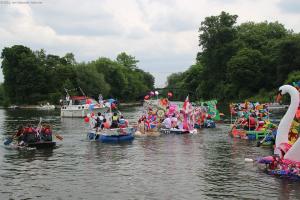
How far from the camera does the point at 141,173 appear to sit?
25359 millimetres

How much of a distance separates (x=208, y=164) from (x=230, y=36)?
311 feet

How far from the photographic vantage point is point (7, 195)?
68.5 ft

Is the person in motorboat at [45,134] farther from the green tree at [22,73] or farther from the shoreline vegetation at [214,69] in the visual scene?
the green tree at [22,73]

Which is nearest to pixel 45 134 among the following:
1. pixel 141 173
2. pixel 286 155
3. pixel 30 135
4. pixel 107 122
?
pixel 30 135

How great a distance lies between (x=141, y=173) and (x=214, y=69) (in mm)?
100788

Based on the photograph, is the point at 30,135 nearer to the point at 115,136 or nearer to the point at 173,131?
the point at 115,136

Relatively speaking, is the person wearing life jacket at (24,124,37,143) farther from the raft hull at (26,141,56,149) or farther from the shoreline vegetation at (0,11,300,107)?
the shoreline vegetation at (0,11,300,107)

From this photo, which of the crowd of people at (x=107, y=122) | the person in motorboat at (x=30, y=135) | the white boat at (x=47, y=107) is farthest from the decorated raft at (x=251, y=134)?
the white boat at (x=47, y=107)

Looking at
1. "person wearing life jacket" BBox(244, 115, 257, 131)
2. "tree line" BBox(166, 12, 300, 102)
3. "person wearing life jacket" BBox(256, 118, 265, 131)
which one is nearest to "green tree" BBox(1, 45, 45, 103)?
"tree line" BBox(166, 12, 300, 102)

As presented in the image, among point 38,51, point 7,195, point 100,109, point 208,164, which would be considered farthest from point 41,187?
point 38,51

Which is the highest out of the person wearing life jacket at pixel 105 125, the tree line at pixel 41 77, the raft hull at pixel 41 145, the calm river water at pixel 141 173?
the tree line at pixel 41 77

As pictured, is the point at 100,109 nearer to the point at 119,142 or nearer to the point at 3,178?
the point at 119,142

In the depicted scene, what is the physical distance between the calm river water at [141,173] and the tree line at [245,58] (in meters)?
64.2

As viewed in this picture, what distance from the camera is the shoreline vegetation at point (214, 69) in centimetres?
10722
